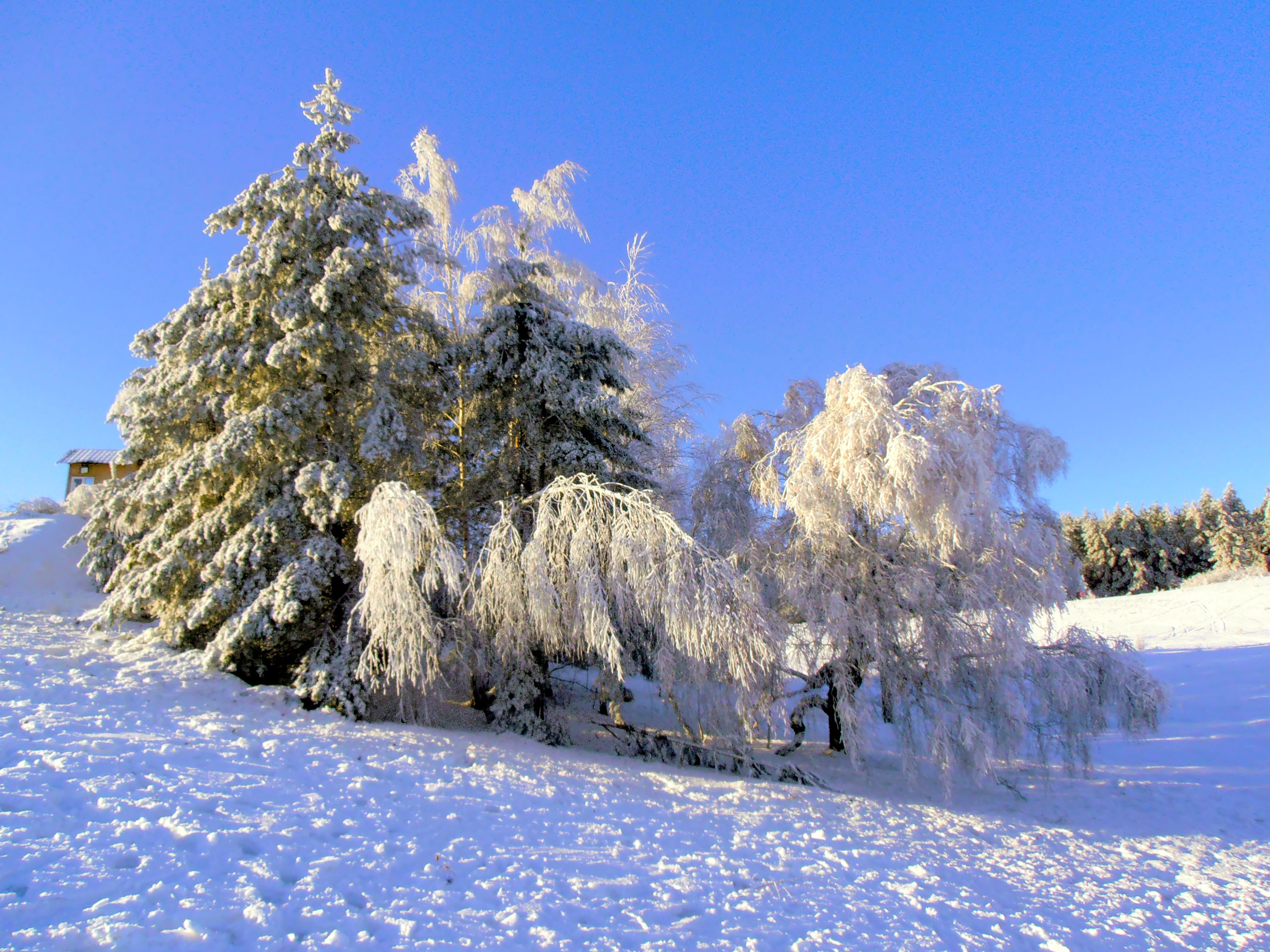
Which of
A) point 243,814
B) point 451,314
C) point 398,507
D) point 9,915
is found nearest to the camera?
point 9,915

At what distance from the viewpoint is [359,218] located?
995 centimetres

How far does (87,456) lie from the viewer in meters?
35.8

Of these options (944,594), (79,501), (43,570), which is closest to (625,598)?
(944,594)

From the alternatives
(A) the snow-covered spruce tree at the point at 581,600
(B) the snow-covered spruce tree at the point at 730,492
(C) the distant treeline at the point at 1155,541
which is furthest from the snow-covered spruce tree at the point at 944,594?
(C) the distant treeline at the point at 1155,541

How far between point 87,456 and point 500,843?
43239 mm

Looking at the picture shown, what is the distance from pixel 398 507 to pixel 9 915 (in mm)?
4815

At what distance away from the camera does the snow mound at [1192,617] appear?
1997 centimetres

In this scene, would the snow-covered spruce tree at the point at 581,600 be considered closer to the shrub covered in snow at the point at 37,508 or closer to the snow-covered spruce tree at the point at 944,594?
the snow-covered spruce tree at the point at 944,594

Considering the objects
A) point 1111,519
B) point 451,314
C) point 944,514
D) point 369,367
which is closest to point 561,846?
point 944,514

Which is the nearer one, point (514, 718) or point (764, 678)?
point (764, 678)

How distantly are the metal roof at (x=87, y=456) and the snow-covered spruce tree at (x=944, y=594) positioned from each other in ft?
133

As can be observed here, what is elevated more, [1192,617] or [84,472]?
[84,472]

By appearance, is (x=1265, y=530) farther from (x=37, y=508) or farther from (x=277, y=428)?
(x=37, y=508)

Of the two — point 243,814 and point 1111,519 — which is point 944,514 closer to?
point 243,814
